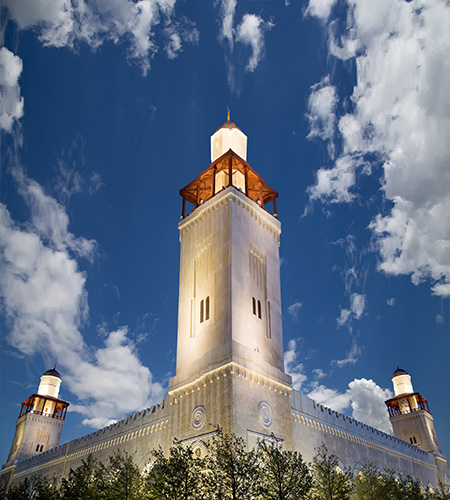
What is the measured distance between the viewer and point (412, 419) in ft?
185

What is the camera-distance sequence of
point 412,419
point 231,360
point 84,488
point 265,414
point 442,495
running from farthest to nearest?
point 412,419 < point 442,495 < point 265,414 < point 231,360 < point 84,488

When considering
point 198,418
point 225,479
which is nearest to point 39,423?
point 198,418

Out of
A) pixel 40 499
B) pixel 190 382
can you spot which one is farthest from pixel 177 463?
pixel 40 499

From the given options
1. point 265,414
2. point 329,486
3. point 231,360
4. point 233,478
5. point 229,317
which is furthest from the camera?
point 229,317

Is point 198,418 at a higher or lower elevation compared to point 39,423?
lower

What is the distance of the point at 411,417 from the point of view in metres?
56.5

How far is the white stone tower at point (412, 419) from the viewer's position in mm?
54562

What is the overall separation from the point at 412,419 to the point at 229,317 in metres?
38.4

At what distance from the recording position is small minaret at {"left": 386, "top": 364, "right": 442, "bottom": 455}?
5497cm

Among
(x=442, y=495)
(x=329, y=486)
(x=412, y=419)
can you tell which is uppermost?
(x=412, y=419)

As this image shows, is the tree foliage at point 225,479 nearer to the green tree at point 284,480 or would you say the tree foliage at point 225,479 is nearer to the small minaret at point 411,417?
the green tree at point 284,480

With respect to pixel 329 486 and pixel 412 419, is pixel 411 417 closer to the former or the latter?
pixel 412 419

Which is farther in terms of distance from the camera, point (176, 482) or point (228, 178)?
point (228, 178)

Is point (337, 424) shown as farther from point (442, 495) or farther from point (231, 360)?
point (231, 360)
